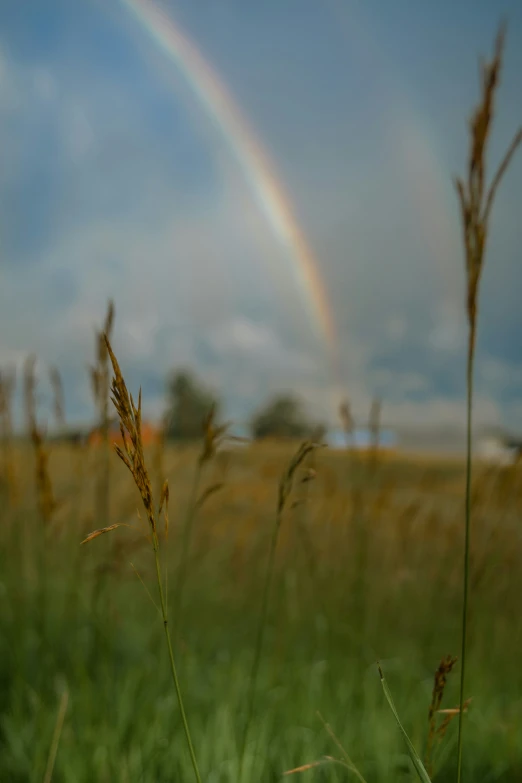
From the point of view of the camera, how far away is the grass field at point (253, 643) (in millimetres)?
2047

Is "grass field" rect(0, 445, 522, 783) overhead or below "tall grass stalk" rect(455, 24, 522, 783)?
below

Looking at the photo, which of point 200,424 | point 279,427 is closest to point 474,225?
point 200,424

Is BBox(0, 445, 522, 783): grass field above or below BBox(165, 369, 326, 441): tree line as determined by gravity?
below

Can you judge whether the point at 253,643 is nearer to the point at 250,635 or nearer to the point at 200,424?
the point at 250,635

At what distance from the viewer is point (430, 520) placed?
4684mm

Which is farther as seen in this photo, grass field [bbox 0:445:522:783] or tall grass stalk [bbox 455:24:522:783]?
grass field [bbox 0:445:522:783]

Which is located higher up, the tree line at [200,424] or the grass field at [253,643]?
the tree line at [200,424]

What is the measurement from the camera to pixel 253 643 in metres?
3.70

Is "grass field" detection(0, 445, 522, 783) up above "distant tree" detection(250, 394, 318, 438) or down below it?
below

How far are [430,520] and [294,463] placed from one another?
3.81 m

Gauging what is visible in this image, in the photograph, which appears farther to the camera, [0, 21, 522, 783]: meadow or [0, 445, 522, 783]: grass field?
[0, 445, 522, 783]: grass field

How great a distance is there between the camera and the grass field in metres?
2.05

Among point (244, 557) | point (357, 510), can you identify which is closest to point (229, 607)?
point (244, 557)

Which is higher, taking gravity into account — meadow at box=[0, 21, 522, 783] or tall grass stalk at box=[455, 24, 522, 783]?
tall grass stalk at box=[455, 24, 522, 783]
